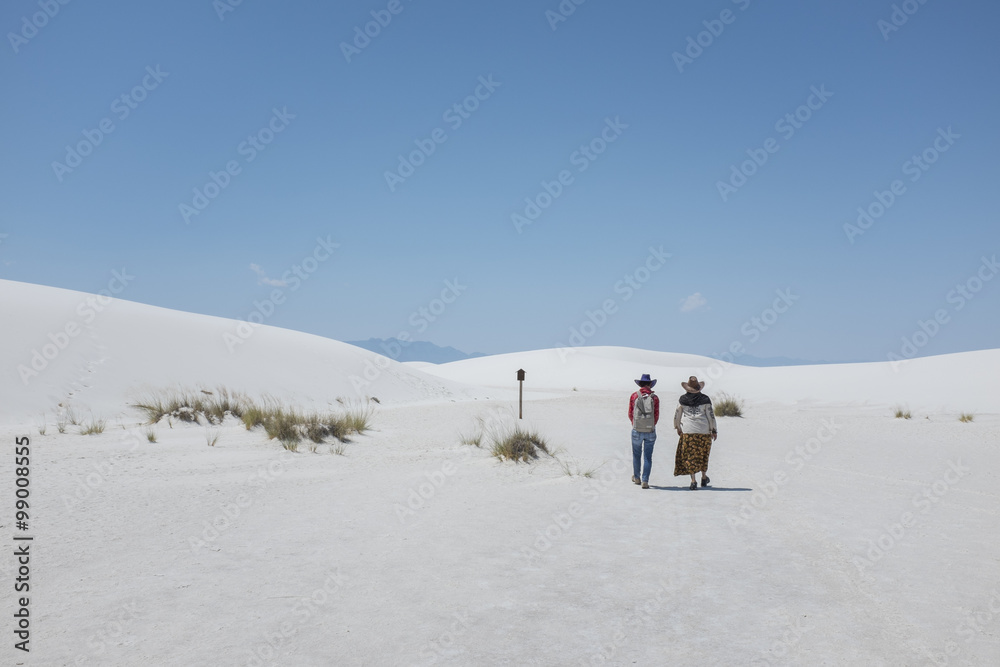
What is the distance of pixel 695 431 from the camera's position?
29.3ft

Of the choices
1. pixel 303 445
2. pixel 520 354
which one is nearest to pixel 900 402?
pixel 303 445

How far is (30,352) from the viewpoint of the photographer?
17984 millimetres

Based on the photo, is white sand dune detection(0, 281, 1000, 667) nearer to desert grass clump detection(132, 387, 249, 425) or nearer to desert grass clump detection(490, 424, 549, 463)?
desert grass clump detection(490, 424, 549, 463)

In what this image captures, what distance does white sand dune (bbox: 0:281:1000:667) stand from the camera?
12.2 ft

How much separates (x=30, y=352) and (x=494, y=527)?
60.7ft

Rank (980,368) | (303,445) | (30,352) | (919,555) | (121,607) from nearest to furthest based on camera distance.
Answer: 1. (121,607)
2. (919,555)
3. (303,445)
4. (30,352)
5. (980,368)

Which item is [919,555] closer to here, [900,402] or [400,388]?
[900,402]
